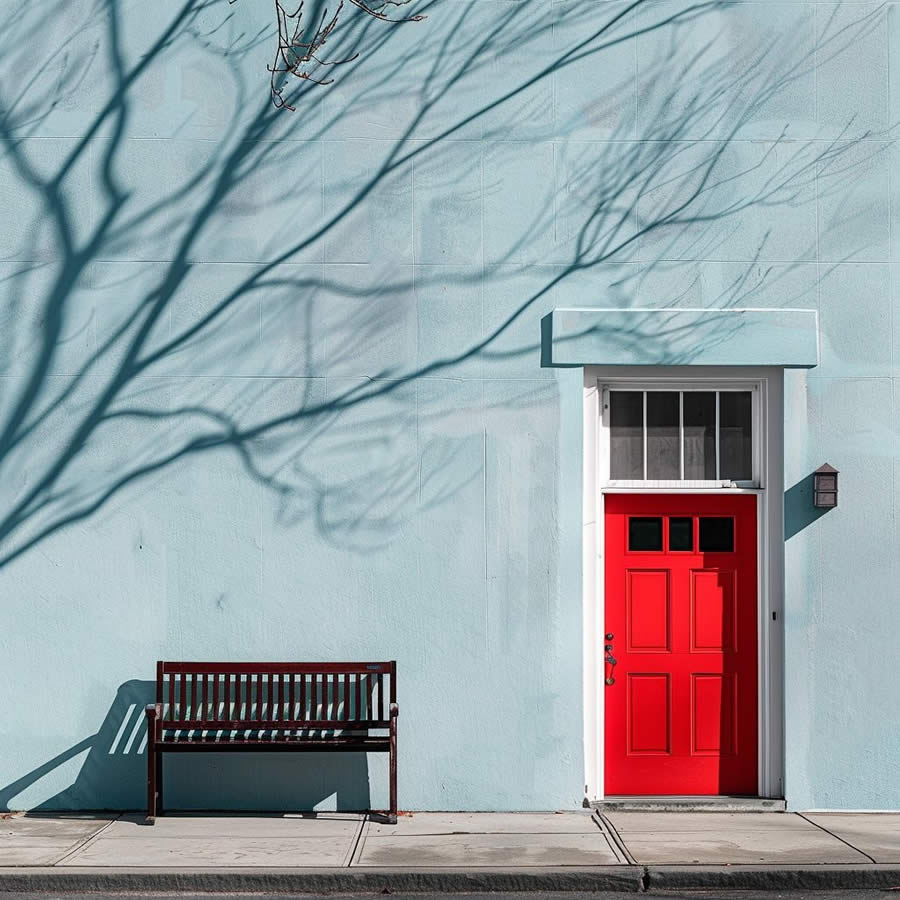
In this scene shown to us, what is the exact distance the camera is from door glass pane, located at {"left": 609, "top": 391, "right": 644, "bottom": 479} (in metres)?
9.66

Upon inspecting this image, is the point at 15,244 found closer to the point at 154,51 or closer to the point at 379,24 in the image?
the point at 154,51

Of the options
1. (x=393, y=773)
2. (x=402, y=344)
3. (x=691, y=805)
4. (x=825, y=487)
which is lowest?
(x=691, y=805)

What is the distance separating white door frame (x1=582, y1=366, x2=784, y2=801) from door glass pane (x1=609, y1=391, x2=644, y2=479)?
13 cm

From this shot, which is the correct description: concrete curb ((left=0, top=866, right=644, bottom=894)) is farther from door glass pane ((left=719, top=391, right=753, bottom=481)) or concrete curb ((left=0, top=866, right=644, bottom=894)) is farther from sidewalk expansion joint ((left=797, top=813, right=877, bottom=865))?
door glass pane ((left=719, top=391, right=753, bottom=481))

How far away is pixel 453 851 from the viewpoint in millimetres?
7945

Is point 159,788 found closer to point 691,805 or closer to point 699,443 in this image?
point 691,805

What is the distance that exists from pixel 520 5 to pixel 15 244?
14.1 ft

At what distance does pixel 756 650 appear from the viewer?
956 cm

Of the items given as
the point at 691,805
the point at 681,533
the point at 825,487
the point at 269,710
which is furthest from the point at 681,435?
the point at 269,710

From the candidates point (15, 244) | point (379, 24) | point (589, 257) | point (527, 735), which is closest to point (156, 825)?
point (527, 735)

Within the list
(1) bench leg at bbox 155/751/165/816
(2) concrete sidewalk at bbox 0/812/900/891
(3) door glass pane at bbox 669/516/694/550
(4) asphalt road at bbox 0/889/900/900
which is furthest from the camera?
(3) door glass pane at bbox 669/516/694/550

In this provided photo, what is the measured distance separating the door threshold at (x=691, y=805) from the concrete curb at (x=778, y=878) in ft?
5.61

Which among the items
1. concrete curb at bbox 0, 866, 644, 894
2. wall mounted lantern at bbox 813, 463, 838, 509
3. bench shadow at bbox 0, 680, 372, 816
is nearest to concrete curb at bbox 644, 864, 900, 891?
concrete curb at bbox 0, 866, 644, 894

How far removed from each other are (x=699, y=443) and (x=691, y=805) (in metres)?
2.75
